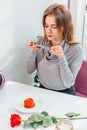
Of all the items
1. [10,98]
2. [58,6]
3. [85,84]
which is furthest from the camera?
[85,84]

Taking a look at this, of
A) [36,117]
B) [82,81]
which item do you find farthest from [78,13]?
[36,117]

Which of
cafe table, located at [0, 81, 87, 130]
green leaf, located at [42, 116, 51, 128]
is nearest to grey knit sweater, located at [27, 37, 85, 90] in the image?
cafe table, located at [0, 81, 87, 130]

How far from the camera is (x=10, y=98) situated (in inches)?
49.2

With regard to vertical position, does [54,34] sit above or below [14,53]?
above

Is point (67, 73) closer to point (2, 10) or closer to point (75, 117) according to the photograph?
point (75, 117)

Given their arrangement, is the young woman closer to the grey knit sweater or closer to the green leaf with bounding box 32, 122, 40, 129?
the grey knit sweater

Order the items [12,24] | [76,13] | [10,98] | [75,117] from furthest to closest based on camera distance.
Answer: [76,13]
[12,24]
[10,98]
[75,117]

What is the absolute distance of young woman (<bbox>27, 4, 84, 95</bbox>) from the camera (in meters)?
1.33

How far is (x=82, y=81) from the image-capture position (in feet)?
5.23

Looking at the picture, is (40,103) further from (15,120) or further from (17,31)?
(17,31)

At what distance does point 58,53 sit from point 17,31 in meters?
0.40

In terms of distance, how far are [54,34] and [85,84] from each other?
17.0 inches

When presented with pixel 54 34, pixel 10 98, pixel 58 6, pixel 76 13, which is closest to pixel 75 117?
pixel 10 98

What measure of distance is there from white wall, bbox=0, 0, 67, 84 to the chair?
0.37 m
